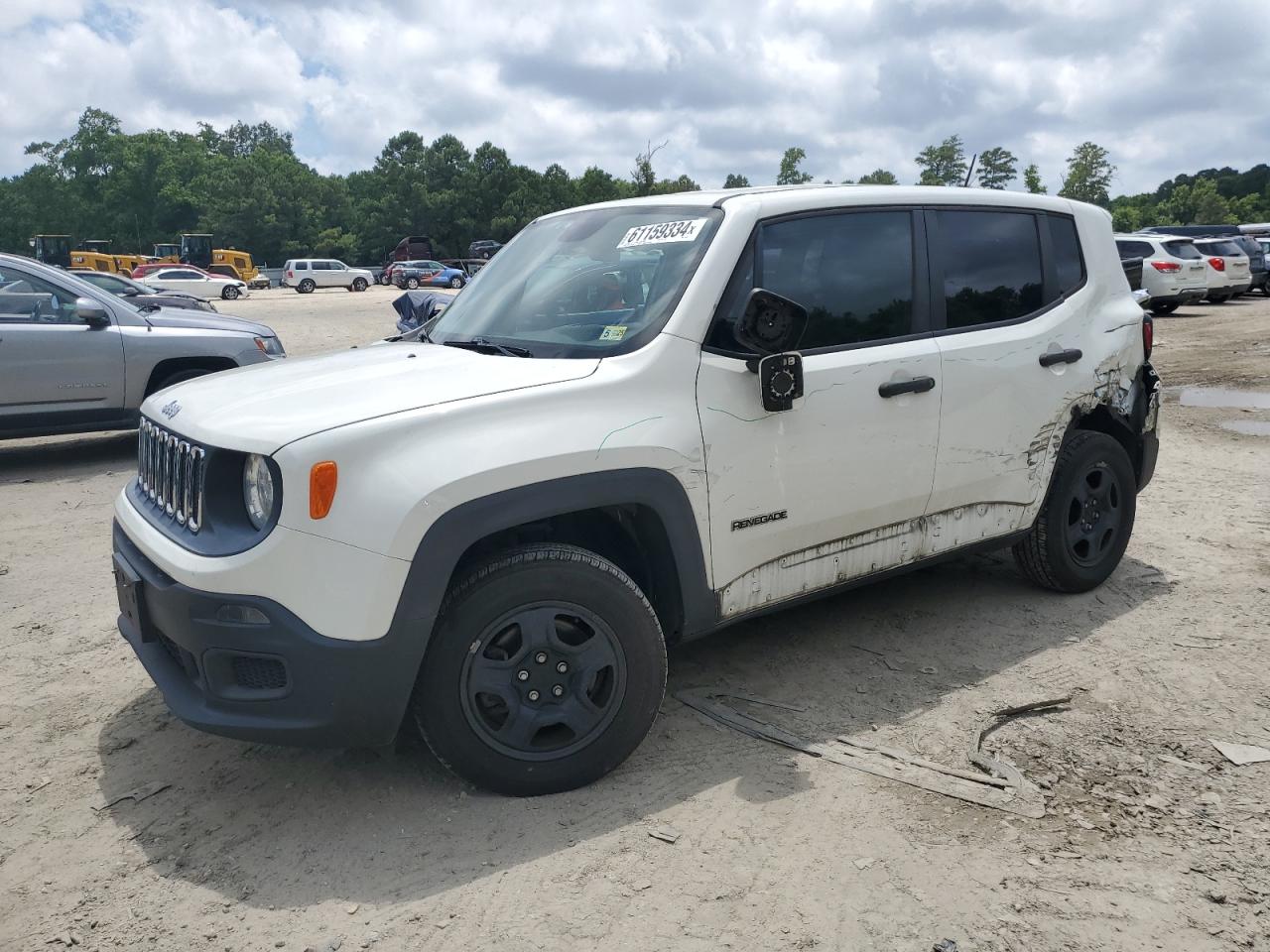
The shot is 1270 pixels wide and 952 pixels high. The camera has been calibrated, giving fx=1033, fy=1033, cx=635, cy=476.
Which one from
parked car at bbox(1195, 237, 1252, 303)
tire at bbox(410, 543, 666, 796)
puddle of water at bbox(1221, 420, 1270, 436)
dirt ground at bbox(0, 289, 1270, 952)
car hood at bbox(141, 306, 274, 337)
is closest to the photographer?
dirt ground at bbox(0, 289, 1270, 952)

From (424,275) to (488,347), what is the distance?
49389 mm

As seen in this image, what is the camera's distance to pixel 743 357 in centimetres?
342

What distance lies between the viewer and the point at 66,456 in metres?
8.94

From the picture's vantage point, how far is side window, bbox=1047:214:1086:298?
461 centimetres

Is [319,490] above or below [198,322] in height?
below

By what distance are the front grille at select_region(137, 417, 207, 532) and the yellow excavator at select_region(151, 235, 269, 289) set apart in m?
54.6

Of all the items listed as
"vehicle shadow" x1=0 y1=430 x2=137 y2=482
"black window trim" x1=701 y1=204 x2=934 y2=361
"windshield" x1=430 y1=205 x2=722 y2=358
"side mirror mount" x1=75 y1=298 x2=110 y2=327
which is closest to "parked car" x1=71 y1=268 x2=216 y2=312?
"vehicle shadow" x1=0 y1=430 x2=137 y2=482

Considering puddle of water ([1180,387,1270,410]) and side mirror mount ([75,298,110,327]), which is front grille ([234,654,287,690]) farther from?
puddle of water ([1180,387,1270,410])

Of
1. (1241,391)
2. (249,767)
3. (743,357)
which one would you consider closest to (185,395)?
(249,767)

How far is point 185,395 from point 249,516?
0.82 m

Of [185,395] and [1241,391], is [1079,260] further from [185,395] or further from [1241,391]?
[1241,391]

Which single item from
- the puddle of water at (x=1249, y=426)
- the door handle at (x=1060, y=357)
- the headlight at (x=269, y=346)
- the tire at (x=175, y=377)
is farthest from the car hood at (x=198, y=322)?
the puddle of water at (x=1249, y=426)

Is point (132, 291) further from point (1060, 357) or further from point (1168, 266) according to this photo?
point (1168, 266)

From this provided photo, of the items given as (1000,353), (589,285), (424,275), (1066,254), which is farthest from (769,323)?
(424,275)
